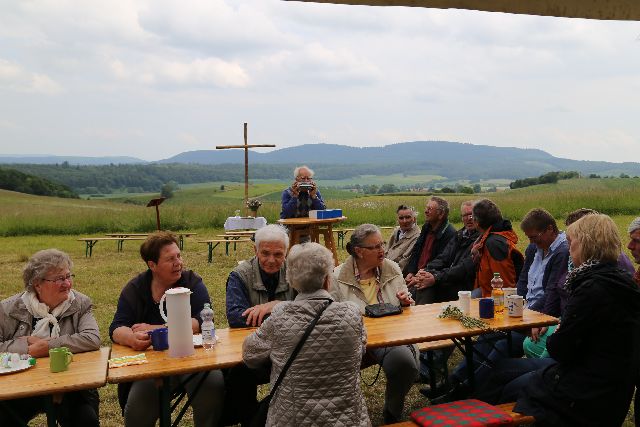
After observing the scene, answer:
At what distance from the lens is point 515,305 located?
360cm

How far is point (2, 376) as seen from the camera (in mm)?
2705

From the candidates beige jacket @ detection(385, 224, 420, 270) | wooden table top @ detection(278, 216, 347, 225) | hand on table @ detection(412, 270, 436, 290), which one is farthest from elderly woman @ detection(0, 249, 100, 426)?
wooden table top @ detection(278, 216, 347, 225)

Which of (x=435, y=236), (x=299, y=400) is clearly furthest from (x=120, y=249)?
(x=299, y=400)

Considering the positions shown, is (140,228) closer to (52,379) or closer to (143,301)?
(143,301)

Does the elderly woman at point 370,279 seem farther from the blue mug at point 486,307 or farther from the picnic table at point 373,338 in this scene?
the blue mug at point 486,307

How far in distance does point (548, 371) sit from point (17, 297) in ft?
9.00

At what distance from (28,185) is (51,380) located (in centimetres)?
4996

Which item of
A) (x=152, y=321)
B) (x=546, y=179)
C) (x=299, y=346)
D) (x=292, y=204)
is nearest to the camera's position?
(x=299, y=346)

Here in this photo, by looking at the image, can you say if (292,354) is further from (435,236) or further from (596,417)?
(435,236)

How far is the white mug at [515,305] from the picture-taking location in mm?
3588

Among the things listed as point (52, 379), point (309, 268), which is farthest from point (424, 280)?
point (52, 379)

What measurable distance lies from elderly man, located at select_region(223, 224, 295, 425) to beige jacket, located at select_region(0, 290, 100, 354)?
77 centimetres

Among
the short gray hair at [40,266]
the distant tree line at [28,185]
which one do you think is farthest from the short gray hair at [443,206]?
the distant tree line at [28,185]

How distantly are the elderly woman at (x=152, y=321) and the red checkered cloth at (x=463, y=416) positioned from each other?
45.6 inches
